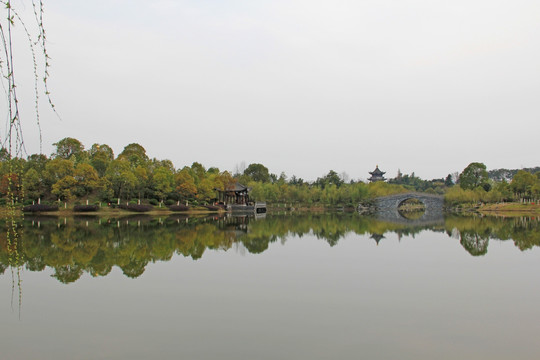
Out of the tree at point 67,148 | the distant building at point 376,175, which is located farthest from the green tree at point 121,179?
the distant building at point 376,175

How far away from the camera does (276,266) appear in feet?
34.7

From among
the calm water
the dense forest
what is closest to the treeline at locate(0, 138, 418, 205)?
the dense forest

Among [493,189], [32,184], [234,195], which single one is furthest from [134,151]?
[493,189]

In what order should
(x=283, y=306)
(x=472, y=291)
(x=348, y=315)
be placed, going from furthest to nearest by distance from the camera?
(x=472, y=291), (x=283, y=306), (x=348, y=315)

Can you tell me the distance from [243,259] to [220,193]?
1406 inches

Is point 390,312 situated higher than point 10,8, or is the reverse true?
point 10,8

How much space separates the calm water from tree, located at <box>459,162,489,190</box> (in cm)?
5423

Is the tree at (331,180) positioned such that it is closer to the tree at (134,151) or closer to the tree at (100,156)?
the tree at (134,151)

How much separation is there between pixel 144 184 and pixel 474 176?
161 ft

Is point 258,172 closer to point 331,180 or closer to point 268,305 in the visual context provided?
point 331,180

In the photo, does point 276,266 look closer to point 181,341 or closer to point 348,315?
point 348,315

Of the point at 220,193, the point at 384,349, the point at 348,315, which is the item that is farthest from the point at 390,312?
the point at 220,193

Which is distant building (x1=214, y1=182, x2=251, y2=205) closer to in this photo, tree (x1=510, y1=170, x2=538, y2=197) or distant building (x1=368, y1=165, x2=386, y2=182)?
tree (x1=510, y1=170, x2=538, y2=197)

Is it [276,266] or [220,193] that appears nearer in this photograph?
[276,266]
